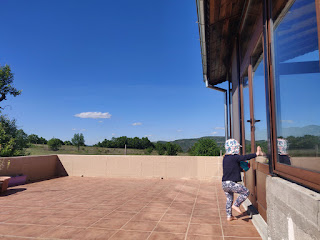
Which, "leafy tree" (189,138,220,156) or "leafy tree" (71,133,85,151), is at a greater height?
"leafy tree" (71,133,85,151)

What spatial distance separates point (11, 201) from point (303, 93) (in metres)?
5.63

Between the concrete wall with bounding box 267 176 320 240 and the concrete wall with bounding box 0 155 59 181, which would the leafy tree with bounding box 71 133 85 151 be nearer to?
the concrete wall with bounding box 0 155 59 181

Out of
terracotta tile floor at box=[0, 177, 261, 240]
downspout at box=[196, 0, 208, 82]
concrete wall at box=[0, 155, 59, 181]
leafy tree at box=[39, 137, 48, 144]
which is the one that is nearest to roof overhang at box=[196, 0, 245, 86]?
downspout at box=[196, 0, 208, 82]

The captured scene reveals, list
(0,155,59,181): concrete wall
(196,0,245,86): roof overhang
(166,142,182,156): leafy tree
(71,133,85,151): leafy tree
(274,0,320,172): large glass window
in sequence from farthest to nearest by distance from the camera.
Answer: (71,133,85,151): leafy tree < (166,142,182,156): leafy tree < (0,155,59,181): concrete wall < (196,0,245,86): roof overhang < (274,0,320,172): large glass window

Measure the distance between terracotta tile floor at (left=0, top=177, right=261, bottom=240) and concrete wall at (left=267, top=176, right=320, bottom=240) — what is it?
3.43 feet

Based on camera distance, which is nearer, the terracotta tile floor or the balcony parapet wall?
the terracotta tile floor

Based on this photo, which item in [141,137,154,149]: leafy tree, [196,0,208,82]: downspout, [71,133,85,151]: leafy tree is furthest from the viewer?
[71,133,85,151]: leafy tree

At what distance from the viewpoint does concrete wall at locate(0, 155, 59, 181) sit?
6758mm

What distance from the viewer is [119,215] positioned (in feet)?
12.5

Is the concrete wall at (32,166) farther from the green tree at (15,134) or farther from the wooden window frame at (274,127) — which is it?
the green tree at (15,134)

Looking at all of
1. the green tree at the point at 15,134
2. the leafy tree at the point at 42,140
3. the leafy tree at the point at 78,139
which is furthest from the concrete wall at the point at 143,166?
the leafy tree at the point at 42,140

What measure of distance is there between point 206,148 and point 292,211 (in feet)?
28.7

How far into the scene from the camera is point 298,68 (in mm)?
1691

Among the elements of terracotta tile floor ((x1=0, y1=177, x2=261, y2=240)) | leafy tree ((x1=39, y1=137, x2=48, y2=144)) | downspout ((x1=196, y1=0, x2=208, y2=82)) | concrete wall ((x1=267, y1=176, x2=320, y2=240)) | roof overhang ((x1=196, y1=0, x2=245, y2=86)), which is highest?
roof overhang ((x1=196, y1=0, x2=245, y2=86))
